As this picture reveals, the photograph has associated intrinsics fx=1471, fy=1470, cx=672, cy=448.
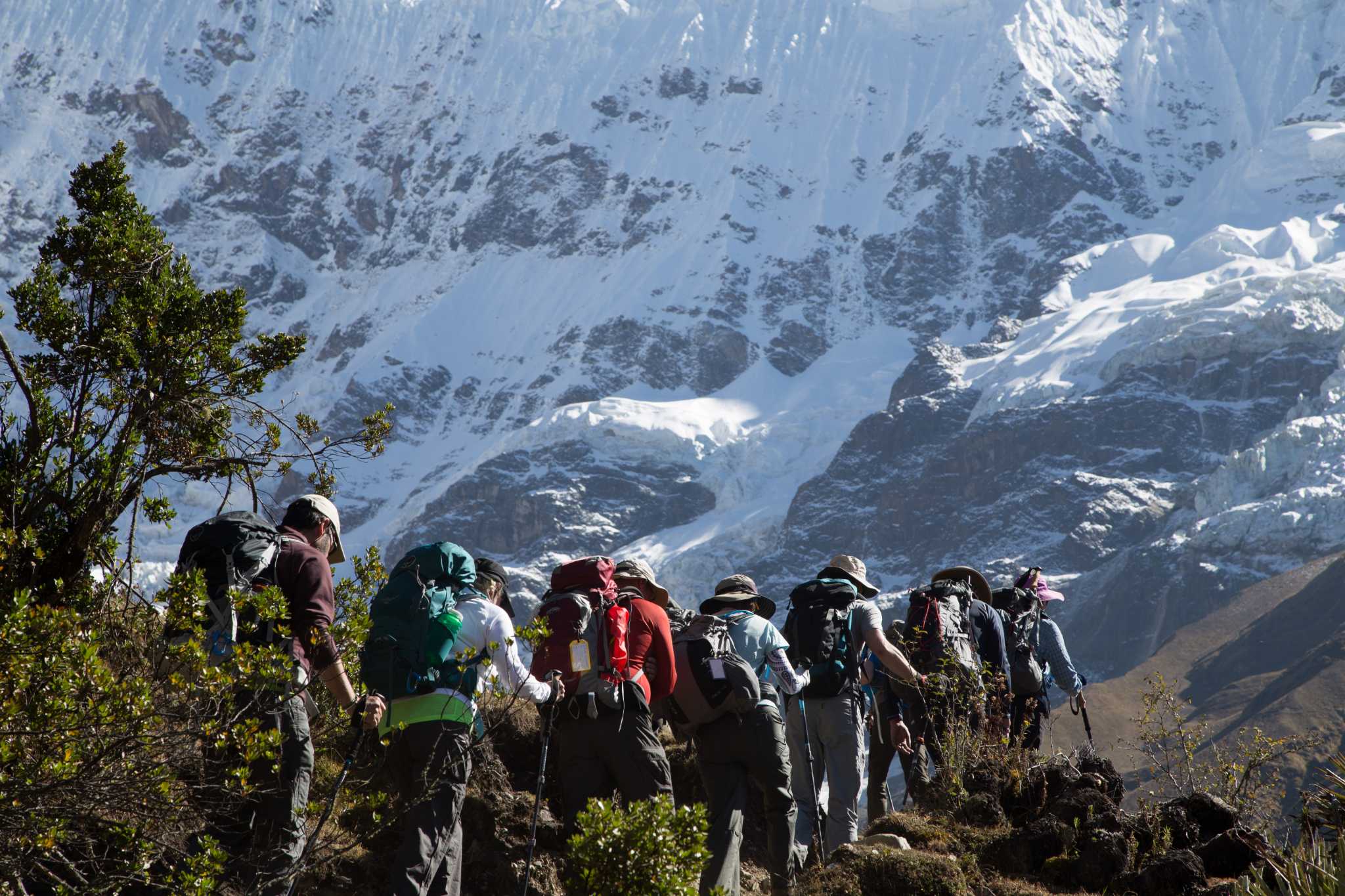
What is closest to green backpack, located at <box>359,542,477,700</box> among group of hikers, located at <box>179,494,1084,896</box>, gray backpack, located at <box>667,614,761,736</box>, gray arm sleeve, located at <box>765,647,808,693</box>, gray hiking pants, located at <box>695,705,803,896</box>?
group of hikers, located at <box>179,494,1084,896</box>

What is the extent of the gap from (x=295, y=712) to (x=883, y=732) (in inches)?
168

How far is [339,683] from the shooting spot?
512 cm

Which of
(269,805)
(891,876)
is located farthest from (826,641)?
(269,805)

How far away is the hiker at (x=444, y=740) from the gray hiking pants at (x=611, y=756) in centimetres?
42

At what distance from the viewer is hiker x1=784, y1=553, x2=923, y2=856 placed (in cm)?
745

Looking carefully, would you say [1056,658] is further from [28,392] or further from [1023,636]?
[28,392]

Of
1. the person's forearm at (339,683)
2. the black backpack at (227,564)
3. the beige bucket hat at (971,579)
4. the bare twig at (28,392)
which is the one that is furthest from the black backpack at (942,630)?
the bare twig at (28,392)

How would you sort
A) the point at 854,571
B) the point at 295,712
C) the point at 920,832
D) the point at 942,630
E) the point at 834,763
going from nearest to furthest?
the point at 295,712
the point at 920,832
the point at 834,763
the point at 854,571
the point at 942,630

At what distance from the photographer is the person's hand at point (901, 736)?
7898 millimetres

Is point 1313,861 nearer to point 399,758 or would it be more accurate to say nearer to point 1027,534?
point 399,758

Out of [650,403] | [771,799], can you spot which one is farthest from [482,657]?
[650,403]

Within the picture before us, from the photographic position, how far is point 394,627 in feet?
18.0

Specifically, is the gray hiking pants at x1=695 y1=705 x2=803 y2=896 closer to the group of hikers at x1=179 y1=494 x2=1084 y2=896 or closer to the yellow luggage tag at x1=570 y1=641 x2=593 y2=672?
the group of hikers at x1=179 y1=494 x2=1084 y2=896

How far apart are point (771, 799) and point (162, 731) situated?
284cm
